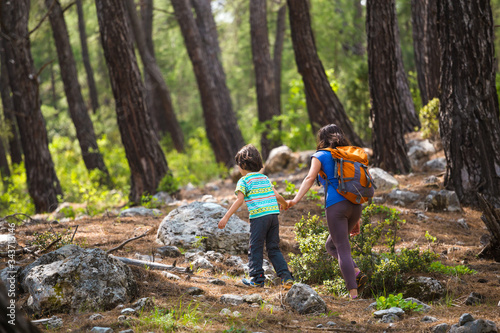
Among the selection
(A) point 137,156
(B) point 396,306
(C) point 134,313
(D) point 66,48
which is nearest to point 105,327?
(C) point 134,313

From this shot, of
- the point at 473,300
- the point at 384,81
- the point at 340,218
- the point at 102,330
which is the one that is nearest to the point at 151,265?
the point at 102,330

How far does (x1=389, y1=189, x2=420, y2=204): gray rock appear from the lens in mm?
7383

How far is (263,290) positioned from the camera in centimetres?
442

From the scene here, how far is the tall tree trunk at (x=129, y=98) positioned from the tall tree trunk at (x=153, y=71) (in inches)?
271

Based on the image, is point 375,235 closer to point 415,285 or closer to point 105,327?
point 415,285

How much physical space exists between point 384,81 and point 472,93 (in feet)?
7.01

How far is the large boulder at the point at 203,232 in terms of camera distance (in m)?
5.63

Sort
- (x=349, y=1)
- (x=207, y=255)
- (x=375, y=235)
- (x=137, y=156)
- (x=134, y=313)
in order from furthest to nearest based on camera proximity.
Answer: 1. (x=349, y=1)
2. (x=137, y=156)
3. (x=207, y=255)
4. (x=375, y=235)
5. (x=134, y=313)

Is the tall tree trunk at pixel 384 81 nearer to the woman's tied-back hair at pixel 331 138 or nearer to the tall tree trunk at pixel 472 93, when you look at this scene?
the tall tree trunk at pixel 472 93

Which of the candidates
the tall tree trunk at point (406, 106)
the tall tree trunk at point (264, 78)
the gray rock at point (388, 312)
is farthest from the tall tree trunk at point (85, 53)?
the gray rock at point (388, 312)

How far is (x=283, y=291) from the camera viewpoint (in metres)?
4.38

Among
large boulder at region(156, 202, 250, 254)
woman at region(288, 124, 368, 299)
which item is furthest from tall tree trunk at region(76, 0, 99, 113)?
woman at region(288, 124, 368, 299)

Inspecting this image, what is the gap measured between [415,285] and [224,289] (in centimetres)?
170

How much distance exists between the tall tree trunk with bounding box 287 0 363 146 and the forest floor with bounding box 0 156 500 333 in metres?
3.64
